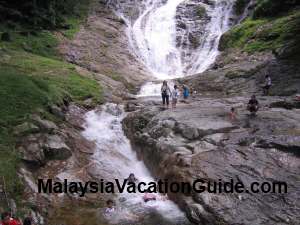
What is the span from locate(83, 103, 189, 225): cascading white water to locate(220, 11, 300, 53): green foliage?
1356 cm

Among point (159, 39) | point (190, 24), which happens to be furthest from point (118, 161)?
point (190, 24)

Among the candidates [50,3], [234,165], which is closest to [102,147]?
[234,165]

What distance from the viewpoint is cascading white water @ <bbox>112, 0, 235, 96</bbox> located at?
38750mm

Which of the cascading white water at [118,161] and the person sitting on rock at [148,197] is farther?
the person sitting on rock at [148,197]

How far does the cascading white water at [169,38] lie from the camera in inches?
1526

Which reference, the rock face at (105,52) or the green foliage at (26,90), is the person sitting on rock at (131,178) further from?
the rock face at (105,52)

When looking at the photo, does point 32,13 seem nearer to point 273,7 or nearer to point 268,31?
point 268,31

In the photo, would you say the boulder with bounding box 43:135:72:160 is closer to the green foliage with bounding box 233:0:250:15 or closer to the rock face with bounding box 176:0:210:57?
the rock face with bounding box 176:0:210:57

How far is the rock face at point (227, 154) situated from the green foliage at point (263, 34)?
1152cm

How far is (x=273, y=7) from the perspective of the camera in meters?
38.0

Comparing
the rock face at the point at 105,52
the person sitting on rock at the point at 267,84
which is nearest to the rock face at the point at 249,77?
the person sitting on rock at the point at 267,84

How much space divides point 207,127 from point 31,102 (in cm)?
855

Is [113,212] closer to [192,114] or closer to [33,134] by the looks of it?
[33,134]

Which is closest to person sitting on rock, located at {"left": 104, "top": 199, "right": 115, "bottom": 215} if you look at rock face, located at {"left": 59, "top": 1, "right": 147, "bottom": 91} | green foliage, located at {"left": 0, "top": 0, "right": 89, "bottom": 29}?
rock face, located at {"left": 59, "top": 1, "right": 147, "bottom": 91}
